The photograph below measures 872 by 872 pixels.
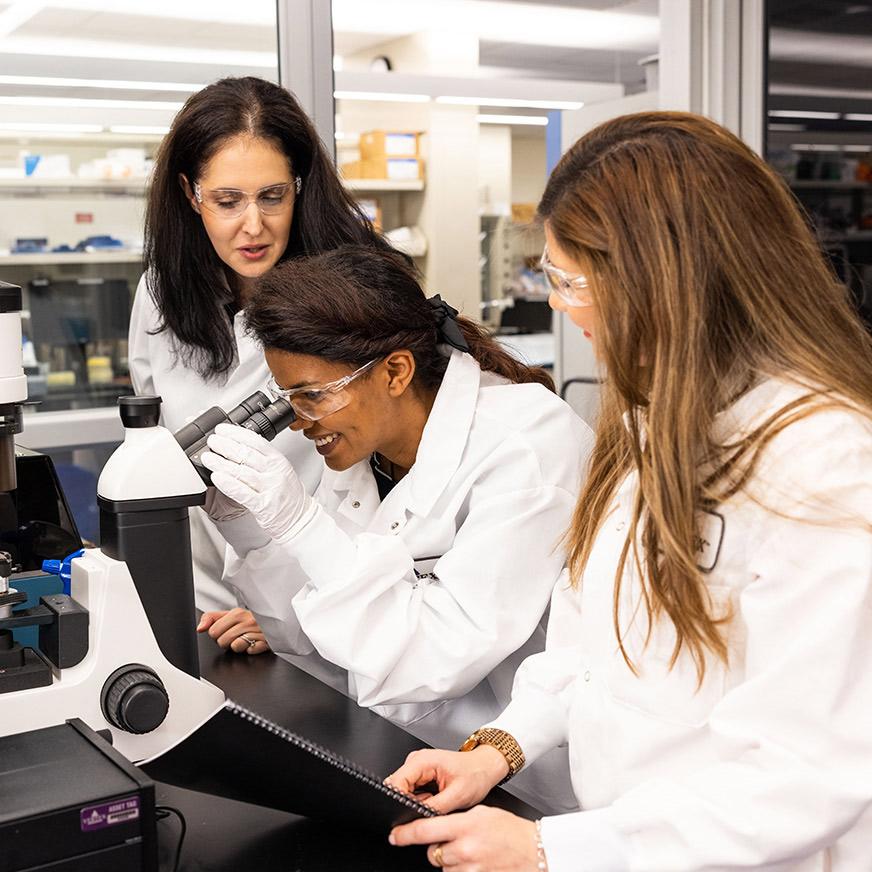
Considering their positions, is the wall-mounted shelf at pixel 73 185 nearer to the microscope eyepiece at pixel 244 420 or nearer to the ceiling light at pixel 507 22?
the microscope eyepiece at pixel 244 420

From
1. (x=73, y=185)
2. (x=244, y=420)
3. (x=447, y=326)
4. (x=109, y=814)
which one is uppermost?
(x=73, y=185)

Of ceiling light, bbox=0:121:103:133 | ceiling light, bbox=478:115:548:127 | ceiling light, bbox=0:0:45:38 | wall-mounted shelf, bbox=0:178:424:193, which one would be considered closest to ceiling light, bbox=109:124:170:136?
ceiling light, bbox=0:121:103:133

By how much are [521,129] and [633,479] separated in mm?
4457

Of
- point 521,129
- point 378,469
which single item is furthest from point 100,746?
point 521,129

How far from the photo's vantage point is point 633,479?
1116 millimetres

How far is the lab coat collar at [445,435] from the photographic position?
4.81 feet

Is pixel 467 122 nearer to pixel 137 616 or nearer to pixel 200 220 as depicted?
pixel 200 220

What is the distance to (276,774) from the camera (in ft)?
3.21

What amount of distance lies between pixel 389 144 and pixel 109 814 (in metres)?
4.08

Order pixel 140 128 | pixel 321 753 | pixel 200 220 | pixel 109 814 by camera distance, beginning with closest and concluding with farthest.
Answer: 1. pixel 109 814
2. pixel 321 753
3. pixel 200 220
4. pixel 140 128

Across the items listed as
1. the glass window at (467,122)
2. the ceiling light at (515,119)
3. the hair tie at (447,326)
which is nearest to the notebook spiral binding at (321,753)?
the hair tie at (447,326)

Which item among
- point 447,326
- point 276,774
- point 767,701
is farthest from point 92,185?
point 767,701

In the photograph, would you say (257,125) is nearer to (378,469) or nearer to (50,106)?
(378,469)

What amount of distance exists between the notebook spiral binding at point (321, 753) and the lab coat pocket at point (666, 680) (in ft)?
0.78
